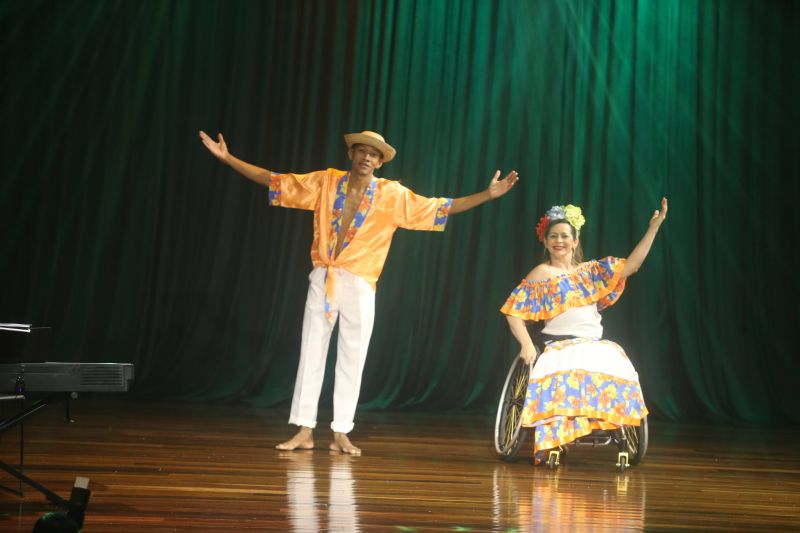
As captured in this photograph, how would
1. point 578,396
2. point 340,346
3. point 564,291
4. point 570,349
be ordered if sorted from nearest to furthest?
point 578,396 < point 570,349 < point 564,291 < point 340,346

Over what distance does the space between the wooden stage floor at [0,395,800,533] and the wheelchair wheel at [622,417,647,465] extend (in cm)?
6

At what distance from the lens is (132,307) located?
677 centimetres

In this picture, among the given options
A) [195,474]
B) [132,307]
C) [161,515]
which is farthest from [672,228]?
[161,515]

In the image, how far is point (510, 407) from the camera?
4.57 m

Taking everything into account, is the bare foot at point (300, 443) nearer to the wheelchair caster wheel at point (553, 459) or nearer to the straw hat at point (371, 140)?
the wheelchair caster wheel at point (553, 459)

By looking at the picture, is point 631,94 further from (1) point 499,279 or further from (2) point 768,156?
(1) point 499,279

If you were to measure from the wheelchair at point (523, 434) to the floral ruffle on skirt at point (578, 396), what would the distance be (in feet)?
0.21

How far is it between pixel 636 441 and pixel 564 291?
2.35ft

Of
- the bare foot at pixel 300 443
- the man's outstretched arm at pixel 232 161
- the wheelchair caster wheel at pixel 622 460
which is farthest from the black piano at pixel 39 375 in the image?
the wheelchair caster wheel at pixel 622 460

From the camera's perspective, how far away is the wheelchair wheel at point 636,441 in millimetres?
4367

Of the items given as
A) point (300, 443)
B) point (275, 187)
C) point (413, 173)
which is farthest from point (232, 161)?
point (413, 173)

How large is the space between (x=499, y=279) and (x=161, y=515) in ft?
14.3

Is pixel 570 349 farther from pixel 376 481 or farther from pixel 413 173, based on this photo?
pixel 413 173

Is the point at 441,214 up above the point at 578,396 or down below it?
above
